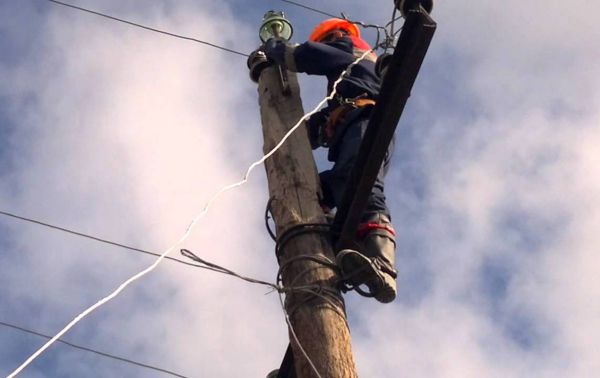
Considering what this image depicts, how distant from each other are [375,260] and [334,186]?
61 centimetres

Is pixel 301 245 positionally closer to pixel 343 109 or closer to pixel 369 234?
pixel 369 234

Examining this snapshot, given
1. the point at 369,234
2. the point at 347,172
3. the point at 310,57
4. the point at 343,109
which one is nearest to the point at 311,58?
the point at 310,57

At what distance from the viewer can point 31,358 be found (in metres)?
3.10

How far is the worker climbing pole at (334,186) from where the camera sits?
12.4ft

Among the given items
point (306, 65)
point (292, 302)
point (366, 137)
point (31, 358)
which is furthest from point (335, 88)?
point (31, 358)

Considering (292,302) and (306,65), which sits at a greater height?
(306,65)

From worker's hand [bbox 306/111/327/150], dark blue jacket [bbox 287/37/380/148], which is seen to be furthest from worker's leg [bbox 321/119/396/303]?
worker's hand [bbox 306/111/327/150]

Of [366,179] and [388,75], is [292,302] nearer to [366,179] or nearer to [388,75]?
[366,179]

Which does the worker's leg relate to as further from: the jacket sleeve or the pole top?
the pole top

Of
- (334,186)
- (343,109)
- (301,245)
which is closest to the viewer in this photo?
(301,245)

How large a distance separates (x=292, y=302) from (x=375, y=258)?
1.55 feet

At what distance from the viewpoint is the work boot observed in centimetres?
398

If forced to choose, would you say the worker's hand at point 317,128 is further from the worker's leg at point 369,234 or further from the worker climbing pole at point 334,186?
the worker's leg at point 369,234

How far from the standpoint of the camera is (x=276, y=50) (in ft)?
17.0
